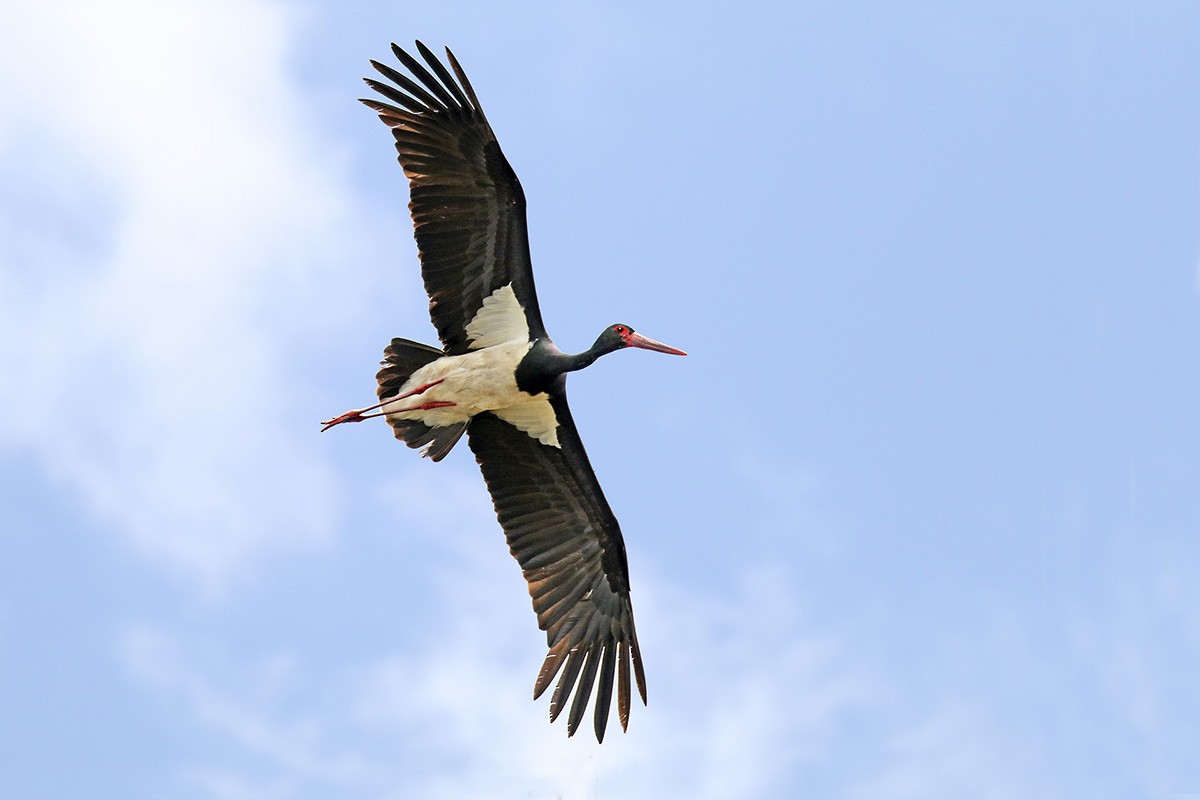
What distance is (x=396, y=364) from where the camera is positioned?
15.3 meters

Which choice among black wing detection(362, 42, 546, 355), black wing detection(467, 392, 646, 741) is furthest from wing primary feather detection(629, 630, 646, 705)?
black wing detection(362, 42, 546, 355)

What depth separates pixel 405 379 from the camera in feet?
50.2

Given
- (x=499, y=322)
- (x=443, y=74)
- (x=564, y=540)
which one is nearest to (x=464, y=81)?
(x=443, y=74)

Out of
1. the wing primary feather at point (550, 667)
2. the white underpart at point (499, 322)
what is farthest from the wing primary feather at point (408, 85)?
the wing primary feather at point (550, 667)

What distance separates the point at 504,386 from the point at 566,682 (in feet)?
8.51

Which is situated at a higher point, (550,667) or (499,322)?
(499,322)

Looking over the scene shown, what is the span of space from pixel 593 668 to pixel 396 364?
3.13 m

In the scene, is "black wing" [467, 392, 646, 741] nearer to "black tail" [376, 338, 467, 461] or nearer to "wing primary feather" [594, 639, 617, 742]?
"wing primary feather" [594, 639, 617, 742]

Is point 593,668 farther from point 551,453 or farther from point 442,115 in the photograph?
point 442,115

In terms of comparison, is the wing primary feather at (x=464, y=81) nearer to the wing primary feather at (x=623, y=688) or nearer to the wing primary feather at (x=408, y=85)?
the wing primary feather at (x=408, y=85)

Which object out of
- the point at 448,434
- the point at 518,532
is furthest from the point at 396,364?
the point at 518,532

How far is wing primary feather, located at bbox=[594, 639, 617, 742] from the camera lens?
15.3 m

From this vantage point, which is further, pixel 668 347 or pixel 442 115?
pixel 668 347

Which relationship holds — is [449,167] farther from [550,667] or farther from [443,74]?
[550,667]
